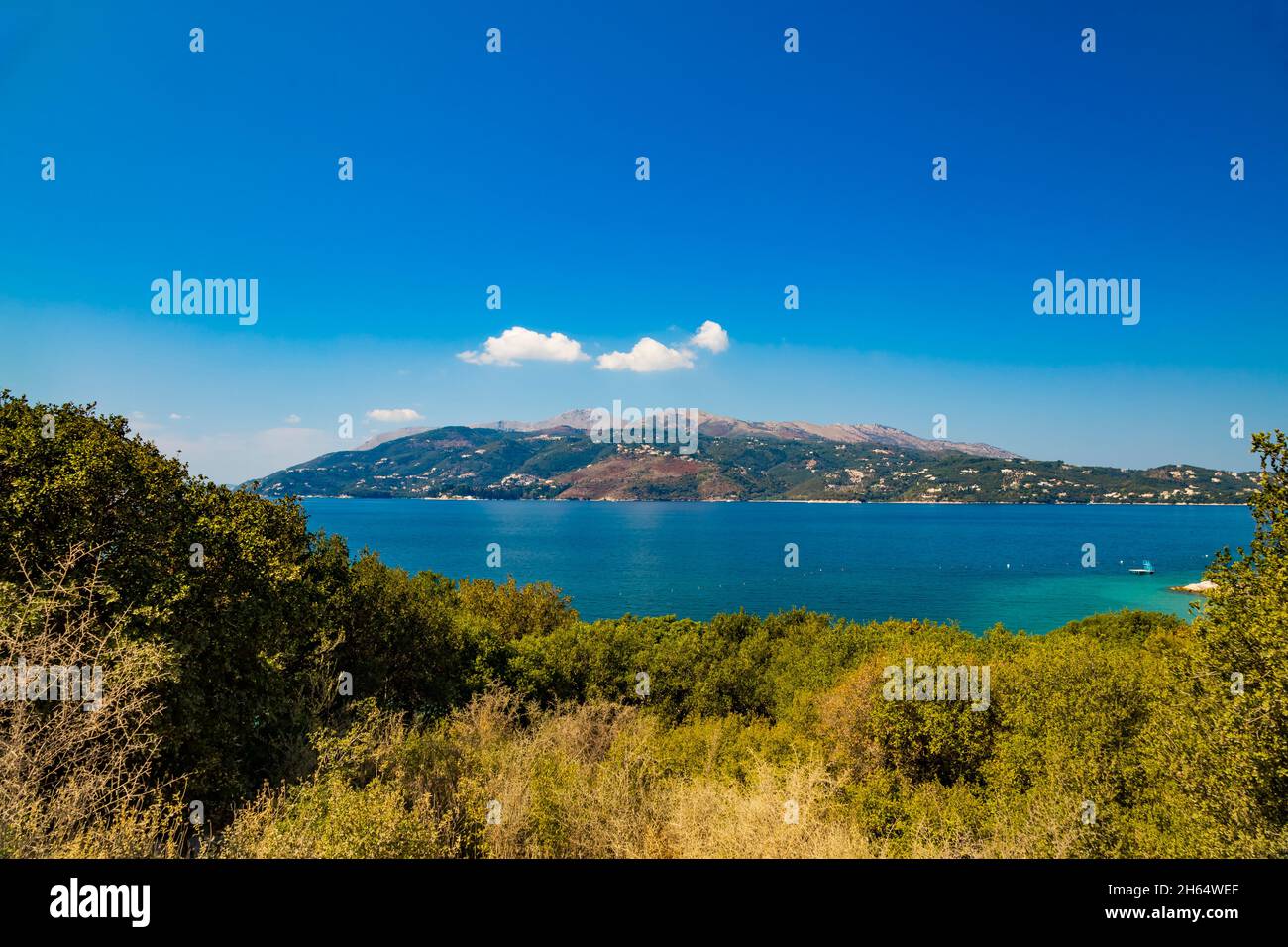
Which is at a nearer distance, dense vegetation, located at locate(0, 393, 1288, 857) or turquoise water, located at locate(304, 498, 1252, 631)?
dense vegetation, located at locate(0, 393, 1288, 857)

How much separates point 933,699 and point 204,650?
23.0 metres

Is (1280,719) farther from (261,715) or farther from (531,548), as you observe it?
(531,548)

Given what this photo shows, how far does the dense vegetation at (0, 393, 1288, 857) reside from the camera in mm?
11516

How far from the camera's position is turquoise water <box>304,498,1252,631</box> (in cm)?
8275

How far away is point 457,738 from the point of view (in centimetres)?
2003

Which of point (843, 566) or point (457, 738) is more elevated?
point (457, 738)

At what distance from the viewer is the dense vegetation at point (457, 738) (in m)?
11.5

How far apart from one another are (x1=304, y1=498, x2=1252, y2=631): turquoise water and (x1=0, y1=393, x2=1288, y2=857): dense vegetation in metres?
54.2

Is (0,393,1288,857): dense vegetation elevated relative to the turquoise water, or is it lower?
elevated

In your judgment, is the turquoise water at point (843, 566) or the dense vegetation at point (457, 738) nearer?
the dense vegetation at point (457, 738)

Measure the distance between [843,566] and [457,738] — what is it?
110090mm

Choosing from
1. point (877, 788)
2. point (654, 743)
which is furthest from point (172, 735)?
point (877, 788)

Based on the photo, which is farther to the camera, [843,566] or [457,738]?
[843,566]

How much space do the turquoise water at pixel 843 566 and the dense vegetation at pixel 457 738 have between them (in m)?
54.2
